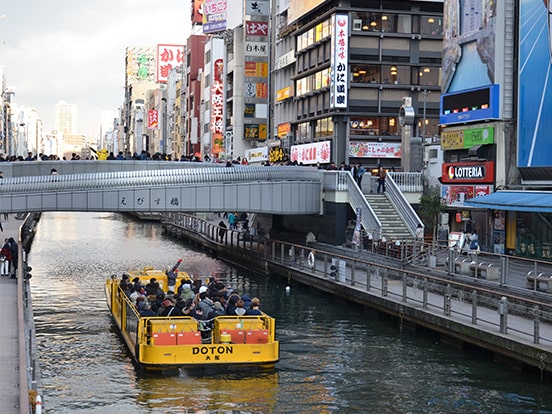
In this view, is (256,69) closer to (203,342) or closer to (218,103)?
(218,103)

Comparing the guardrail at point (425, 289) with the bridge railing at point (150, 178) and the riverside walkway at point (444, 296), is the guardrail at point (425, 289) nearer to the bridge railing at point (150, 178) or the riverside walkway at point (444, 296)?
the riverside walkway at point (444, 296)

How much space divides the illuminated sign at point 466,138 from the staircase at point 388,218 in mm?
5096

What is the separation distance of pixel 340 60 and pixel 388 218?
102 feet

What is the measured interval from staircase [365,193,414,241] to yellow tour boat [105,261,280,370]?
2103 cm

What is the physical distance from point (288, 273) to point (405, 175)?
38.1 feet

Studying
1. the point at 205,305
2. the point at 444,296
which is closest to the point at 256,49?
the point at 444,296

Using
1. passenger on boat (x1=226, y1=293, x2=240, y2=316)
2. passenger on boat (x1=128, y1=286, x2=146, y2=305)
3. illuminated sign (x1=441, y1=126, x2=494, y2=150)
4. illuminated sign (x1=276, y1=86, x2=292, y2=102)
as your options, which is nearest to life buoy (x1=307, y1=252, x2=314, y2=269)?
illuminated sign (x1=441, y1=126, x2=494, y2=150)

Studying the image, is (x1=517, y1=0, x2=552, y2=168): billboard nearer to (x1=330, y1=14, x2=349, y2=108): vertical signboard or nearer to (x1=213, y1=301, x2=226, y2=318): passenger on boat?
(x1=213, y1=301, x2=226, y2=318): passenger on boat

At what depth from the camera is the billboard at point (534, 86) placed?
4609cm

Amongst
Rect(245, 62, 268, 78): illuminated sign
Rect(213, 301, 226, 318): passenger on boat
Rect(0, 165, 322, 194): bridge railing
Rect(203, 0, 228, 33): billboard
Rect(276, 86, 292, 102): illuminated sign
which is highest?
Rect(203, 0, 228, 33): billboard

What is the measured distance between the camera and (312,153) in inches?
3573

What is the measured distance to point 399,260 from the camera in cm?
4472

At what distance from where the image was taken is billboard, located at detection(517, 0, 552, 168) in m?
46.1

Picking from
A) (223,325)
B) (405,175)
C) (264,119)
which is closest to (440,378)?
(223,325)
